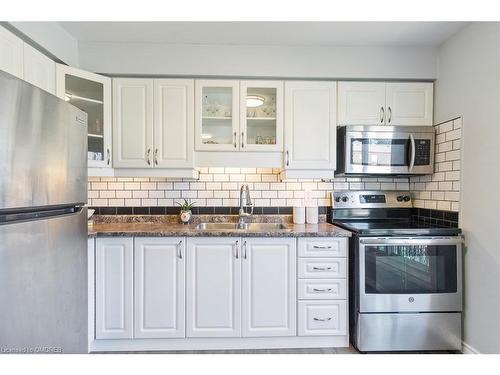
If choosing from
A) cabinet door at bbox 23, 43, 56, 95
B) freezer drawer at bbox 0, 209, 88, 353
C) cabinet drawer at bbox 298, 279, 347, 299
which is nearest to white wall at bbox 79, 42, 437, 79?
cabinet door at bbox 23, 43, 56, 95

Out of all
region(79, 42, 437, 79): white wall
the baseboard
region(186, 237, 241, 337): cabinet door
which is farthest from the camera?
region(79, 42, 437, 79): white wall

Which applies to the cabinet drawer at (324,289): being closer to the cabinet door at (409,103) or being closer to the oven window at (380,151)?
the oven window at (380,151)

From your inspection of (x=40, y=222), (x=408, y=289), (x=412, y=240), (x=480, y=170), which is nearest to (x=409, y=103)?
(x=480, y=170)

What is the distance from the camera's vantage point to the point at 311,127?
2303 mm

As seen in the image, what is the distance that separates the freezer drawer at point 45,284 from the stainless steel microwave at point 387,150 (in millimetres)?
1903

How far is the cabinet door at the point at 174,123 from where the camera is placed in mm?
2252

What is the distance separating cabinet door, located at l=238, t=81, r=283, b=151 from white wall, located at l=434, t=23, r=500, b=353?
131 cm

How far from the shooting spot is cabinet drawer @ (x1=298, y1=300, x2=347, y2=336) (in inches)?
80.7

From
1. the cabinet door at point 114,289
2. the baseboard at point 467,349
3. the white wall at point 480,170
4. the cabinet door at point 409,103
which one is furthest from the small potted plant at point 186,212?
the baseboard at point 467,349

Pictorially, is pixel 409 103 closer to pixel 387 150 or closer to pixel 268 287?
pixel 387 150

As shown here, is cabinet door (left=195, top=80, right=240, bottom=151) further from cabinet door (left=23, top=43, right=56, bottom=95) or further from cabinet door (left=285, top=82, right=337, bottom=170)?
cabinet door (left=23, top=43, right=56, bottom=95)

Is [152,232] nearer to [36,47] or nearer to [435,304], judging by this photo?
[36,47]

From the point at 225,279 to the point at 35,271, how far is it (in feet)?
4.25
